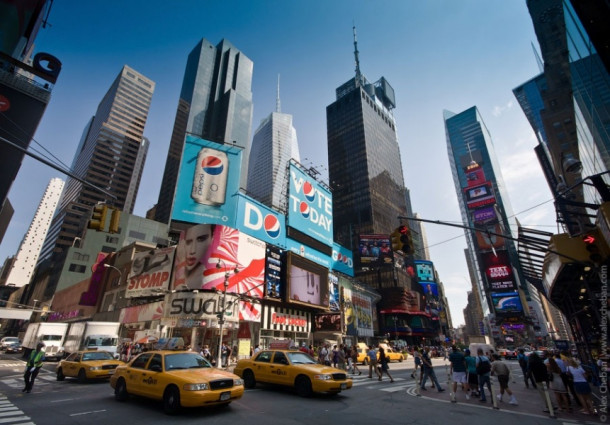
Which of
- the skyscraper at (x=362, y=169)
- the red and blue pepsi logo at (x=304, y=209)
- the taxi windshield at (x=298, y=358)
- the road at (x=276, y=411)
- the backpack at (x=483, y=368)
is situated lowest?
the road at (x=276, y=411)

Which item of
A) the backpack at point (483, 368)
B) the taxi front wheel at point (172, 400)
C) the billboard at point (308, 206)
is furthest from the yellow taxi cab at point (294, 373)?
the billboard at point (308, 206)

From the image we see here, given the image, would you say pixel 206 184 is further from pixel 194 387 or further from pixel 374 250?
pixel 374 250

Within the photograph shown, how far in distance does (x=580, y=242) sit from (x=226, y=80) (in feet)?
531

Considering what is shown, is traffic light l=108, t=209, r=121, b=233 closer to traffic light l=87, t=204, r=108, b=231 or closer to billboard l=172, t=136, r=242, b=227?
traffic light l=87, t=204, r=108, b=231

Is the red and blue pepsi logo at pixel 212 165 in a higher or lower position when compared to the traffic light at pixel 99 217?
higher

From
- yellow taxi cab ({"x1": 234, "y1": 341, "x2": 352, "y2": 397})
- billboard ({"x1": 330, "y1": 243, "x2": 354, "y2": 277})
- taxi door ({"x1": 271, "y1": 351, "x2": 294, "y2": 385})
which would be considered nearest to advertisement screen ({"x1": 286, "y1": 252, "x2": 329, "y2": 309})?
billboard ({"x1": 330, "y1": 243, "x2": 354, "y2": 277})

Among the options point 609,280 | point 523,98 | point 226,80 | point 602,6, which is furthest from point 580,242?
point 226,80

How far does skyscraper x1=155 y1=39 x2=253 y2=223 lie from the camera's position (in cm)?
13012

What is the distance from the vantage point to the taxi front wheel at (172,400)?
7.59 m

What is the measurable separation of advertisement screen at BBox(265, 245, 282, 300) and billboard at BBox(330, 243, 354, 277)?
64.4 feet

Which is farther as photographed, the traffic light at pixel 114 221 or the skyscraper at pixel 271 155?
the skyscraper at pixel 271 155

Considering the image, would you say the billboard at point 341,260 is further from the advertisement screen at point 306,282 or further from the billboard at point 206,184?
the billboard at point 206,184

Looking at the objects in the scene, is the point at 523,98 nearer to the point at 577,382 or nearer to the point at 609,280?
the point at 609,280

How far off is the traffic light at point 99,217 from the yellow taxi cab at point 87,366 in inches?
353
